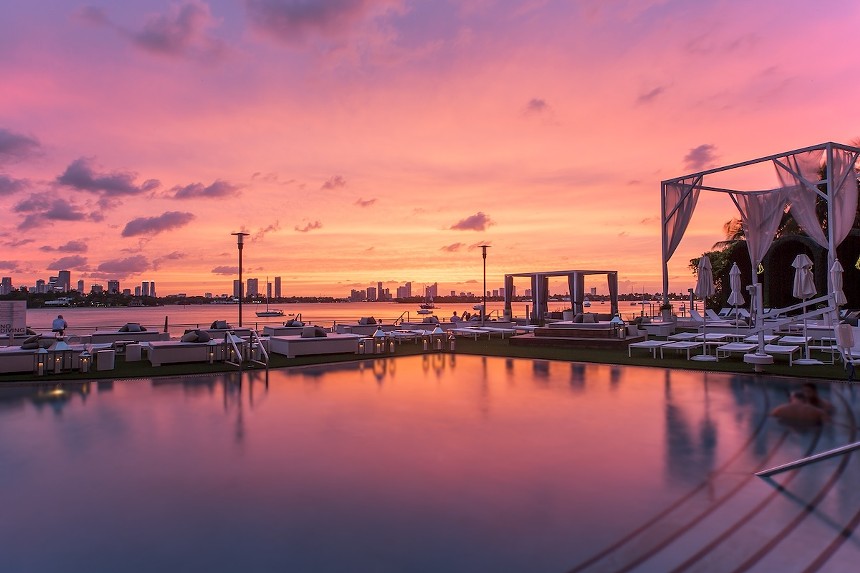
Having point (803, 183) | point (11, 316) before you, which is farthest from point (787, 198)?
point (11, 316)

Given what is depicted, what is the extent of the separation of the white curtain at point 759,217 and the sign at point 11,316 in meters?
24.6

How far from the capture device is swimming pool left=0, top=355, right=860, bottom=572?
272 centimetres

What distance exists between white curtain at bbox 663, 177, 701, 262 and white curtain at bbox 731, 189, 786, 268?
93.7 inches

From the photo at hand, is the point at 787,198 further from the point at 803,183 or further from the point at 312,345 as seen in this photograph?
the point at 312,345

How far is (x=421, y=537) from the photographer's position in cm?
291

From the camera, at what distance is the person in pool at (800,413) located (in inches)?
231

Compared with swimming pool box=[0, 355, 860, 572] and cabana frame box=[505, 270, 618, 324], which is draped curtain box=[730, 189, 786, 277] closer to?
cabana frame box=[505, 270, 618, 324]

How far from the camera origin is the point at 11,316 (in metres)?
15.7

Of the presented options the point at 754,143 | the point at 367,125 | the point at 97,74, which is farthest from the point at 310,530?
the point at 754,143

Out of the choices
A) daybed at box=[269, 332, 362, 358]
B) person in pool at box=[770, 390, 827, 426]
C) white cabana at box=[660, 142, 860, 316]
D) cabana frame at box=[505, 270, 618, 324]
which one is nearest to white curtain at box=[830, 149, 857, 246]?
white cabana at box=[660, 142, 860, 316]

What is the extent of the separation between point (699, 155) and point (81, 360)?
79.7ft

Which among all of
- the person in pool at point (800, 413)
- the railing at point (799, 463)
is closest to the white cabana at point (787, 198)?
the person in pool at point (800, 413)

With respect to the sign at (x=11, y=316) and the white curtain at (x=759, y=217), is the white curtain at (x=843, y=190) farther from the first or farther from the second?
the sign at (x=11, y=316)

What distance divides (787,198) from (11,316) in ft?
80.0
